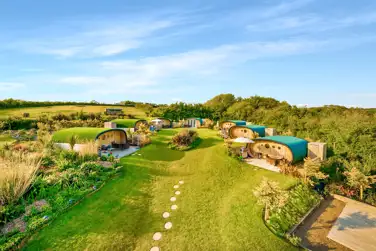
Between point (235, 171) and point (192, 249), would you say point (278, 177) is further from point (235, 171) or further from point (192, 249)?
point (192, 249)

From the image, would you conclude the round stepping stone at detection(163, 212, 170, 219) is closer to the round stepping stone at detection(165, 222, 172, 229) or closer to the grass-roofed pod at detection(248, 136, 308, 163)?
the round stepping stone at detection(165, 222, 172, 229)

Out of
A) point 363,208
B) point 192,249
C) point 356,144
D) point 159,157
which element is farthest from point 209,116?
point 192,249

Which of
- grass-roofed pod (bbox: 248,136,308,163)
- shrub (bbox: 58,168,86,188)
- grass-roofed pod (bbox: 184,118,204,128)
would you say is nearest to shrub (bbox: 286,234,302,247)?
grass-roofed pod (bbox: 248,136,308,163)

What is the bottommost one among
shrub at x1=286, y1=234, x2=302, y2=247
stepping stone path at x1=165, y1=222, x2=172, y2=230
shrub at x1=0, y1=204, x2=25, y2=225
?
shrub at x1=286, y1=234, x2=302, y2=247

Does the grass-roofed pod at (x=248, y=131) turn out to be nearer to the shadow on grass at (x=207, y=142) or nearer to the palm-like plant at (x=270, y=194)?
the shadow on grass at (x=207, y=142)

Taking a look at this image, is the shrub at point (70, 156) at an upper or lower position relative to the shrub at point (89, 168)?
upper

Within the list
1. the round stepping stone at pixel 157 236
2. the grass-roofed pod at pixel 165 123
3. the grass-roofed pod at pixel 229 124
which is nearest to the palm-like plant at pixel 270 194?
the round stepping stone at pixel 157 236
